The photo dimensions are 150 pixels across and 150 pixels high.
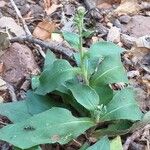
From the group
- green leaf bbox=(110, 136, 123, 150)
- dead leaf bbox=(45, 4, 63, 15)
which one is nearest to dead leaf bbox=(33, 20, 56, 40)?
dead leaf bbox=(45, 4, 63, 15)

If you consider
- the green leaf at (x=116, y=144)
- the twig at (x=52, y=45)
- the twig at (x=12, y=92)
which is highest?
the twig at (x=52, y=45)

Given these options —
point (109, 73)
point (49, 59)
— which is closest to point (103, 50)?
point (109, 73)

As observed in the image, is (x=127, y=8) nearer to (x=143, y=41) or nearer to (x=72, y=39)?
(x=143, y=41)

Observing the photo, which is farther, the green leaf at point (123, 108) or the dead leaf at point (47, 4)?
the dead leaf at point (47, 4)

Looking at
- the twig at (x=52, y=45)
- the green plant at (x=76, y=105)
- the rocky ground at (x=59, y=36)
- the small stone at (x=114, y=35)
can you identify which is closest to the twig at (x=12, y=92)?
the rocky ground at (x=59, y=36)

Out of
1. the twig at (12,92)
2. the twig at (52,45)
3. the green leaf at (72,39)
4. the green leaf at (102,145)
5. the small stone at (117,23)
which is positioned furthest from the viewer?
the small stone at (117,23)

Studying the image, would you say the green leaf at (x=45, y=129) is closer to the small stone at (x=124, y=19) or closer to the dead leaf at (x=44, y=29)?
the dead leaf at (x=44, y=29)

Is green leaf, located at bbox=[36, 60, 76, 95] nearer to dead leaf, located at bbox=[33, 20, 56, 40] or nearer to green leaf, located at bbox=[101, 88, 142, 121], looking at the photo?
green leaf, located at bbox=[101, 88, 142, 121]
